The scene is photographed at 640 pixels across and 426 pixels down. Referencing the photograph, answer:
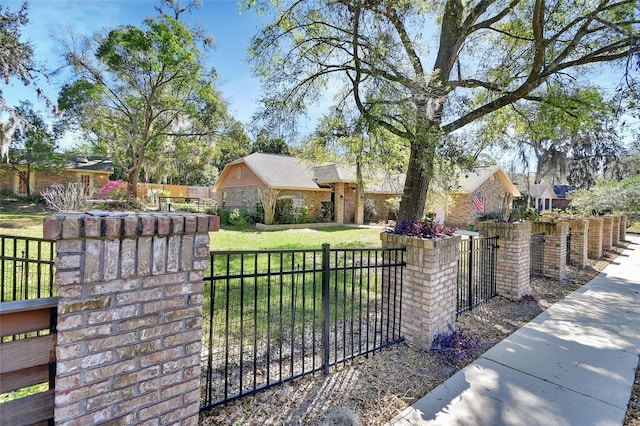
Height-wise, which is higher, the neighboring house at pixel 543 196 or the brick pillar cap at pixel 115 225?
the neighboring house at pixel 543 196

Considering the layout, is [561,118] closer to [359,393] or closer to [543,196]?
[359,393]

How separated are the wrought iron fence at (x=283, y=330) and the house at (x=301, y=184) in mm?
13378

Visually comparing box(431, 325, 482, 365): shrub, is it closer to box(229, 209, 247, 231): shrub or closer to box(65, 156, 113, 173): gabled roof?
box(229, 209, 247, 231): shrub

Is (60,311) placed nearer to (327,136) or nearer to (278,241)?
(327,136)

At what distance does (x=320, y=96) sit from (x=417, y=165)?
110 inches

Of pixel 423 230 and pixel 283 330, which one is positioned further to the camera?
pixel 283 330

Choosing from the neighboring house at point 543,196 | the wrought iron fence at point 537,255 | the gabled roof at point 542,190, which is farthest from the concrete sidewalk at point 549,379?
the neighboring house at point 543,196

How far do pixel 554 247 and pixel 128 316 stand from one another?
8414 millimetres

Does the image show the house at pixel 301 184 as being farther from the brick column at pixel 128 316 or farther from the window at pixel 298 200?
the brick column at pixel 128 316

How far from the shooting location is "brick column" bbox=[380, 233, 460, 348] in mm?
3691

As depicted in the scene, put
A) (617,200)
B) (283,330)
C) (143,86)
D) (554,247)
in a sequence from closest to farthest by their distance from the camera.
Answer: (283,330)
(554,247)
(617,200)
(143,86)

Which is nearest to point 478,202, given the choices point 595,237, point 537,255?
point 595,237

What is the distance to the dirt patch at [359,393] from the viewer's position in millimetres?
2544

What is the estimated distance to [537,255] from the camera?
7484 mm
